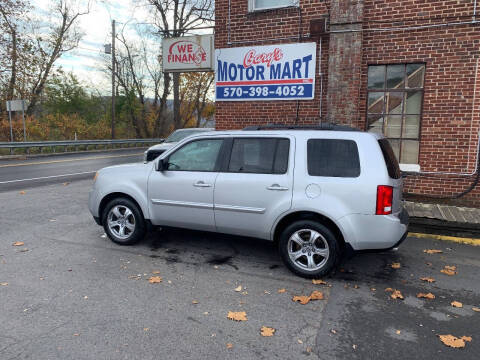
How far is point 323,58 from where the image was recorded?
28.5 ft

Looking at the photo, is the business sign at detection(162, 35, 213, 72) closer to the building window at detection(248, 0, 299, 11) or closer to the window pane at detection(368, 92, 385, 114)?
the building window at detection(248, 0, 299, 11)

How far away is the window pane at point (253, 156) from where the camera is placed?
190 inches

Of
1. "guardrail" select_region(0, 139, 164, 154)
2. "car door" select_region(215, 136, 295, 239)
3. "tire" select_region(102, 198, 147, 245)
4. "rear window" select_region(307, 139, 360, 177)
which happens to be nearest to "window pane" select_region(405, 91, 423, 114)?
"rear window" select_region(307, 139, 360, 177)

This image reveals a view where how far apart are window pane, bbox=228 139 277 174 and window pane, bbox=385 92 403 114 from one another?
184 inches

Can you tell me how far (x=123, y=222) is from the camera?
227 inches

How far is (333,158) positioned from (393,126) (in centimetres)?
467

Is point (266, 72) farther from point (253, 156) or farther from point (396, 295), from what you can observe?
point (396, 295)

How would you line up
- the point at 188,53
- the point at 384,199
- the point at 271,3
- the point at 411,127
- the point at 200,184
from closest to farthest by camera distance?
1. the point at 384,199
2. the point at 200,184
3. the point at 411,127
4. the point at 271,3
5. the point at 188,53

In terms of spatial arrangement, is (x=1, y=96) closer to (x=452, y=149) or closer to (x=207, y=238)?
(x=207, y=238)

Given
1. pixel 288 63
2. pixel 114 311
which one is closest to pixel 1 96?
pixel 288 63

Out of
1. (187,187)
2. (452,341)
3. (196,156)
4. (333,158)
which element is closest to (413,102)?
(333,158)

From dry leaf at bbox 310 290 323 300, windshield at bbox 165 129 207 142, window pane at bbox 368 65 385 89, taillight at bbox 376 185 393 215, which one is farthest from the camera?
windshield at bbox 165 129 207 142

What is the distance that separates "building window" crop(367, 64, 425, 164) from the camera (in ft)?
26.7

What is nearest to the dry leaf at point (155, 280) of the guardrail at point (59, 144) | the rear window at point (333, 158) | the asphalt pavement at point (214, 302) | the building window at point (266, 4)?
the asphalt pavement at point (214, 302)
